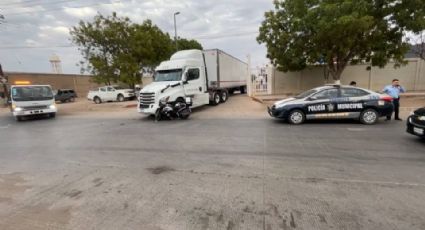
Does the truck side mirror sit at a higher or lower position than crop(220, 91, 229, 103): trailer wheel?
higher

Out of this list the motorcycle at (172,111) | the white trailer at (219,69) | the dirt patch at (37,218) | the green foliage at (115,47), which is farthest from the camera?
the green foliage at (115,47)

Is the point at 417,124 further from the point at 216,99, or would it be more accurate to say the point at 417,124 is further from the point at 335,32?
the point at 216,99

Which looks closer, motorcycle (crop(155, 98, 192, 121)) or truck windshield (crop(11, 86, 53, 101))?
motorcycle (crop(155, 98, 192, 121))

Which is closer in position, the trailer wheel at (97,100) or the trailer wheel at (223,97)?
the trailer wheel at (223,97)

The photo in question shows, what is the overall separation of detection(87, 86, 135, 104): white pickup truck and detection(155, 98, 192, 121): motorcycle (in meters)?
15.5

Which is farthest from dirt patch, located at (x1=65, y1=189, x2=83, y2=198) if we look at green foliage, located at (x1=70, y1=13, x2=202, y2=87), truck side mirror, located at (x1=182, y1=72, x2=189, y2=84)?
green foliage, located at (x1=70, y1=13, x2=202, y2=87)

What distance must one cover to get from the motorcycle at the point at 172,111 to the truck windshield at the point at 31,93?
24.3ft

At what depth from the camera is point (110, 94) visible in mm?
24781

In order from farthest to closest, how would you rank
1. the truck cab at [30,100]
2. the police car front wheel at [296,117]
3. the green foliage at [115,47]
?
the green foliage at [115,47] → the truck cab at [30,100] → the police car front wheel at [296,117]

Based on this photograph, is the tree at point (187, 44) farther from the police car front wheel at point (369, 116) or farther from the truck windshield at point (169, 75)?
the police car front wheel at point (369, 116)

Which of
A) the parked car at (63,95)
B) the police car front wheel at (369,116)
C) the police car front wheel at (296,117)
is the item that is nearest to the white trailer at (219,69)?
the police car front wheel at (296,117)

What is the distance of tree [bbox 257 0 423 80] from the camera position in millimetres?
12328

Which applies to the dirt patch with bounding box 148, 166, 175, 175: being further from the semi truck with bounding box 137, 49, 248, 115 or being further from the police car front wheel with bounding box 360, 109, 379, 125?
the police car front wheel with bounding box 360, 109, 379, 125

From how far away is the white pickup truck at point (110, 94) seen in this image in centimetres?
2475
